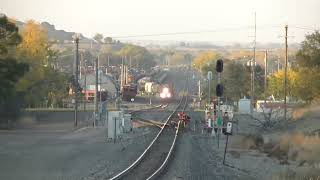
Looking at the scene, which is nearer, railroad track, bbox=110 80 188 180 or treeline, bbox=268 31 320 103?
railroad track, bbox=110 80 188 180

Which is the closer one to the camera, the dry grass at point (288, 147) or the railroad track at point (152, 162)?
the railroad track at point (152, 162)

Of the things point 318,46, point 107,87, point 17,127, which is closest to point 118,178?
point 17,127

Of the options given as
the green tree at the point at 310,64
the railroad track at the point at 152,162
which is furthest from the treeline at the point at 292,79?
the railroad track at the point at 152,162

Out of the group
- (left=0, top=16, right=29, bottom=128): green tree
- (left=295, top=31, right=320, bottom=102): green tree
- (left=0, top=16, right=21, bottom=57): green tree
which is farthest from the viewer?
(left=295, top=31, right=320, bottom=102): green tree

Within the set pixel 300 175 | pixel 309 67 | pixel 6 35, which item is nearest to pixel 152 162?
pixel 300 175

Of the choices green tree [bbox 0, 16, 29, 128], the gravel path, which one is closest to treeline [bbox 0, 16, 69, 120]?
green tree [bbox 0, 16, 29, 128]

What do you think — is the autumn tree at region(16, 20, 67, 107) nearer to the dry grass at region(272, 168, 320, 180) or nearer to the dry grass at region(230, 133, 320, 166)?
the dry grass at region(230, 133, 320, 166)

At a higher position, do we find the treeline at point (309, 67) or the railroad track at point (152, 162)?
the treeline at point (309, 67)

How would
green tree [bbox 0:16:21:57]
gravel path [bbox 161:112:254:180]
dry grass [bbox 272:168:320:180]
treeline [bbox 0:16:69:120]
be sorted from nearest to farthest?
1. dry grass [bbox 272:168:320:180]
2. gravel path [bbox 161:112:254:180]
3. green tree [bbox 0:16:21:57]
4. treeline [bbox 0:16:69:120]

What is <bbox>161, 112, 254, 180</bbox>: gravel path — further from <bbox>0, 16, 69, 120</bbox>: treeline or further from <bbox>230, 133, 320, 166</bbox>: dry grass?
<bbox>0, 16, 69, 120</bbox>: treeline

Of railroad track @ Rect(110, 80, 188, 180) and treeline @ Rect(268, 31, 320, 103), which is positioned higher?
treeline @ Rect(268, 31, 320, 103)

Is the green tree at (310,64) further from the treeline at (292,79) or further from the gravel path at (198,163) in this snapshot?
the gravel path at (198,163)

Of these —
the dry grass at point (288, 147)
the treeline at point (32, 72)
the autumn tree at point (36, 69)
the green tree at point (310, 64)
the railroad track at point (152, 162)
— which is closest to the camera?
the railroad track at point (152, 162)

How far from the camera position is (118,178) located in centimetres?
1984
